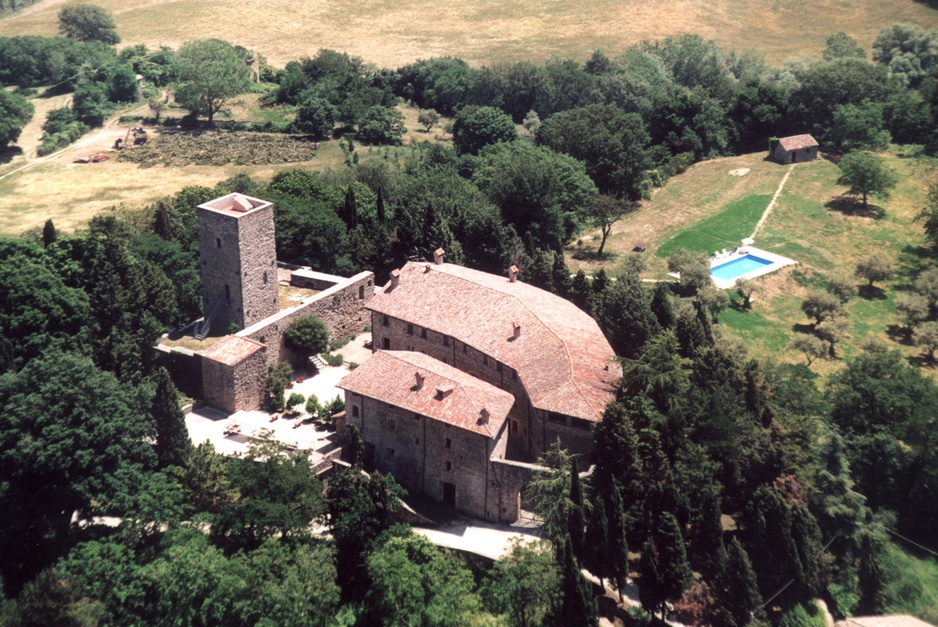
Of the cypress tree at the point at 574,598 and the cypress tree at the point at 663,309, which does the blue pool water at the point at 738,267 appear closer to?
the cypress tree at the point at 663,309

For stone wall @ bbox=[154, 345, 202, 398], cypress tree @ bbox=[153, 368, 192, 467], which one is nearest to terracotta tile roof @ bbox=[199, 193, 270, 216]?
stone wall @ bbox=[154, 345, 202, 398]

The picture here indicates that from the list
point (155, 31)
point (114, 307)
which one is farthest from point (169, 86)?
point (114, 307)

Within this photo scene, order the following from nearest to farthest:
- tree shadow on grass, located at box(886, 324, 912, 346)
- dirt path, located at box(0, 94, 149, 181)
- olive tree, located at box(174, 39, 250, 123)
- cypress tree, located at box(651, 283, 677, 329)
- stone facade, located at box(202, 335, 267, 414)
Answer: stone facade, located at box(202, 335, 267, 414), cypress tree, located at box(651, 283, 677, 329), tree shadow on grass, located at box(886, 324, 912, 346), dirt path, located at box(0, 94, 149, 181), olive tree, located at box(174, 39, 250, 123)

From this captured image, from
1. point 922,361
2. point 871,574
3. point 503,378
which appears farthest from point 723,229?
point 503,378

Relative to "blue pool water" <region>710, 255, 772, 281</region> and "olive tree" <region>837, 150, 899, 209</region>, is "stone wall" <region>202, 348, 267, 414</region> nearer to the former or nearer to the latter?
"blue pool water" <region>710, 255, 772, 281</region>

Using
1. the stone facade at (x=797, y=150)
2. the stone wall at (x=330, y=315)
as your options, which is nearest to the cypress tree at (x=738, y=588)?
the stone wall at (x=330, y=315)

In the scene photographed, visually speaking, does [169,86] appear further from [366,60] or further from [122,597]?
[122,597]
